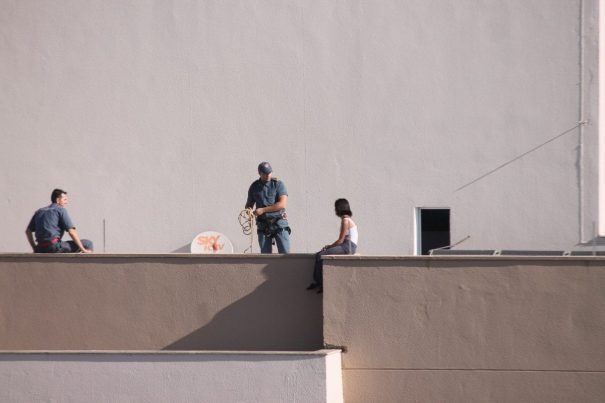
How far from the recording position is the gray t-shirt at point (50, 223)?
1606cm

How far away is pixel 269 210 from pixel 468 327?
3.04 metres

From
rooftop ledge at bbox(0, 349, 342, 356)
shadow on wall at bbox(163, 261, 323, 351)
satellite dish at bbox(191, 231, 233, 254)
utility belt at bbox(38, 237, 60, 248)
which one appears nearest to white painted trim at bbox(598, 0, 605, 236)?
shadow on wall at bbox(163, 261, 323, 351)

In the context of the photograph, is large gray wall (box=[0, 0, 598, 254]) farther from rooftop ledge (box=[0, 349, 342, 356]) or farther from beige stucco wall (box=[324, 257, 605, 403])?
rooftop ledge (box=[0, 349, 342, 356])

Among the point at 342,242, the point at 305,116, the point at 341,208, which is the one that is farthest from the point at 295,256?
the point at 305,116

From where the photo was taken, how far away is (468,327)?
14.9m

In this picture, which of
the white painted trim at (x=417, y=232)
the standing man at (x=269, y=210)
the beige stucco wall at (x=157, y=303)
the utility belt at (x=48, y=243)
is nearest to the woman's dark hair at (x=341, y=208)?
the beige stucco wall at (x=157, y=303)

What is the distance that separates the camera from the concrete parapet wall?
1419 cm

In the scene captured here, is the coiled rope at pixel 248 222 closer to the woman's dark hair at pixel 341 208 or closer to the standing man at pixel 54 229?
the woman's dark hair at pixel 341 208

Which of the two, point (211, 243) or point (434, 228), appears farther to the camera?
point (211, 243)

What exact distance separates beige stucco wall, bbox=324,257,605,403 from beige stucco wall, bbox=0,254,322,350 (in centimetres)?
73

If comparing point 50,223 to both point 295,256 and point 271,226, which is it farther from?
point 295,256

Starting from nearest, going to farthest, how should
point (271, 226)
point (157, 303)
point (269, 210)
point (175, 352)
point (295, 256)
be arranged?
1. point (175, 352)
2. point (295, 256)
3. point (157, 303)
4. point (269, 210)
5. point (271, 226)

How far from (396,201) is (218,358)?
568 centimetres

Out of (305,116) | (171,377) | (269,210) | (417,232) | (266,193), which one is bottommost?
(171,377)
